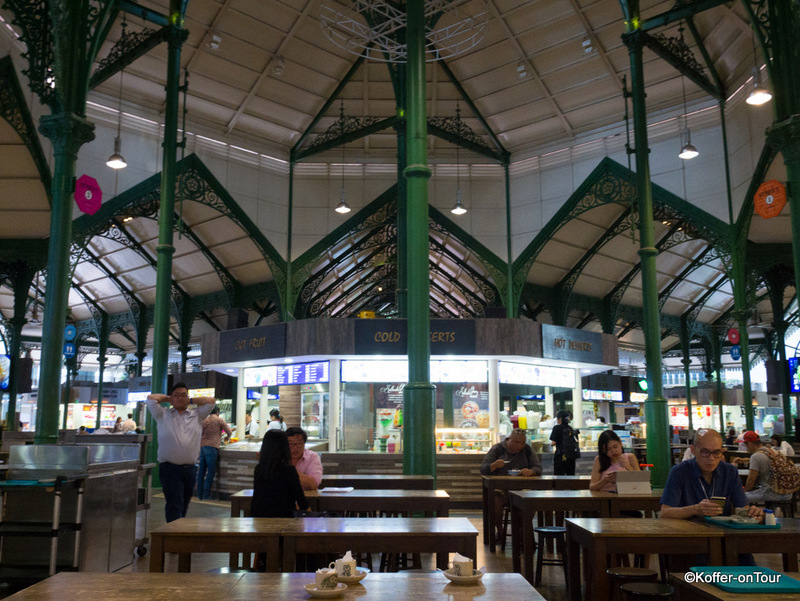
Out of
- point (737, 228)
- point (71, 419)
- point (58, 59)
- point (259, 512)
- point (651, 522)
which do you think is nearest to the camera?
point (651, 522)

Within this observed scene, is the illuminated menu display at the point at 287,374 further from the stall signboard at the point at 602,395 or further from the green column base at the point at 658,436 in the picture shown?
the stall signboard at the point at 602,395

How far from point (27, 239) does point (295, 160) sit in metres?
6.90

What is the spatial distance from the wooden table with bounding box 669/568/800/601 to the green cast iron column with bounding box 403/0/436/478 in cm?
437

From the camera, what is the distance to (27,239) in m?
17.7

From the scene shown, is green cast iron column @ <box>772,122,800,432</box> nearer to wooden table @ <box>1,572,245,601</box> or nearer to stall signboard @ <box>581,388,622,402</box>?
wooden table @ <box>1,572,245,601</box>

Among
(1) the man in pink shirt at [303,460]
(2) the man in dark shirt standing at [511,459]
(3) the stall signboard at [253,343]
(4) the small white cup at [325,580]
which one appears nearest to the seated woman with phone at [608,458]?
(2) the man in dark shirt standing at [511,459]

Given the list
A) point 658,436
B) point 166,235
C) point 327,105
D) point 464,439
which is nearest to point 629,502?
point 658,436

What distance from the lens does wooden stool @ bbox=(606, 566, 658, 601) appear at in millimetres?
4355

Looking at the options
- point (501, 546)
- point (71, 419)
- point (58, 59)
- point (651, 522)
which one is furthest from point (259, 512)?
point (71, 419)

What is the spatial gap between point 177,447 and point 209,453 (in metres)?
6.73

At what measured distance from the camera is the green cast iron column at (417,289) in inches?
295

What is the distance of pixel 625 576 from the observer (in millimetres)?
4340

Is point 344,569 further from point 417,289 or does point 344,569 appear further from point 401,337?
point 401,337

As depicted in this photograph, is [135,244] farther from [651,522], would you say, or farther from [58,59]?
[651,522]
